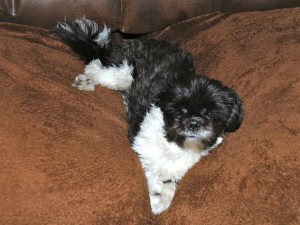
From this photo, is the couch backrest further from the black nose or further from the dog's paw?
the black nose

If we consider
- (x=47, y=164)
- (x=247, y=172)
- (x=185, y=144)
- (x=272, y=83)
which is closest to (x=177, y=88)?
(x=185, y=144)

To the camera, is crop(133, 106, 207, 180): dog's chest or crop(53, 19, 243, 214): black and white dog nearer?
crop(53, 19, 243, 214): black and white dog

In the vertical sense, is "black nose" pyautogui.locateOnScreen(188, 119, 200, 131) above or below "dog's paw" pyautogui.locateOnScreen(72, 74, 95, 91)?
above

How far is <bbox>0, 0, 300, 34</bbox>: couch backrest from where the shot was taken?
2.78 meters

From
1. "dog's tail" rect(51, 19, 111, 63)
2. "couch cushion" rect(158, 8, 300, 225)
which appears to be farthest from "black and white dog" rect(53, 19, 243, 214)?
"couch cushion" rect(158, 8, 300, 225)

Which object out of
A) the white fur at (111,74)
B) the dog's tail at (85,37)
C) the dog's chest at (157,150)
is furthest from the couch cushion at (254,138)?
the dog's tail at (85,37)

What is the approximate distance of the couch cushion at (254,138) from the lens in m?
1.80

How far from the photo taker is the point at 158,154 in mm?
2457

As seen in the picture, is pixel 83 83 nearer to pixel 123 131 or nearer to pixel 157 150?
pixel 123 131

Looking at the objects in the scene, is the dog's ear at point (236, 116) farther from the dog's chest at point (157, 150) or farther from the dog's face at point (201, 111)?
the dog's chest at point (157, 150)

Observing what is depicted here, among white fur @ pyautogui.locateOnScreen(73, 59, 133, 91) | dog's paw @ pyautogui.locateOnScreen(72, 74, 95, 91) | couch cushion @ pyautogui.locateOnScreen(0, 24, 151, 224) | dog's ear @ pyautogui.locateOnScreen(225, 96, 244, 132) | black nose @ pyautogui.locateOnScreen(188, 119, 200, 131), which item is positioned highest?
A: dog's ear @ pyautogui.locateOnScreen(225, 96, 244, 132)

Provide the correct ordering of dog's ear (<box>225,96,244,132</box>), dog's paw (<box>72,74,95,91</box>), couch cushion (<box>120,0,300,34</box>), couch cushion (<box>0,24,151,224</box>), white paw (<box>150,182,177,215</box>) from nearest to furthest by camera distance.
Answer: couch cushion (<box>0,24,151,224</box>), white paw (<box>150,182,177,215</box>), dog's ear (<box>225,96,244,132</box>), dog's paw (<box>72,74,95,91</box>), couch cushion (<box>120,0,300,34</box>)

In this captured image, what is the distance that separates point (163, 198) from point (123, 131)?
19.0 inches

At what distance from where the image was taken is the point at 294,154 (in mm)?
1849
